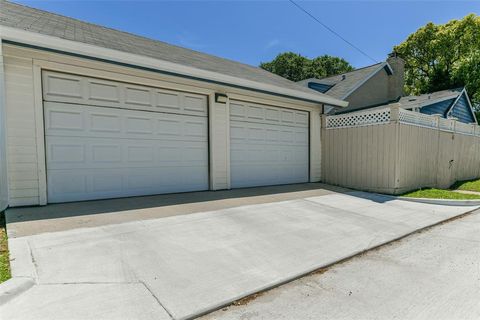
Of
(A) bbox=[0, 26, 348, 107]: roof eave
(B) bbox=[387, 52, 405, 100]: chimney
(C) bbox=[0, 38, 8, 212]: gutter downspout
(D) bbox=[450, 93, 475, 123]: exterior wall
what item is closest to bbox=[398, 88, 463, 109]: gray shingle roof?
(B) bbox=[387, 52, 405, 100]: chimney

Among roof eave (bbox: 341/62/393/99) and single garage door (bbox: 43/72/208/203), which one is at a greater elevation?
roof eave (bbox: 341/62/393/99)

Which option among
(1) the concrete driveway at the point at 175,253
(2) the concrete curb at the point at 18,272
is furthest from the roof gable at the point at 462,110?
(2) the concrete curb at the point at 18,272

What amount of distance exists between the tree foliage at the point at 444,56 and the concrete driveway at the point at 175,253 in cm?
2106

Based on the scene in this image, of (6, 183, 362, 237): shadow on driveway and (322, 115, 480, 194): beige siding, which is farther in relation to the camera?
(322, 115, 480, 194): beige siding

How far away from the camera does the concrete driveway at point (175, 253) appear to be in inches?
85.0

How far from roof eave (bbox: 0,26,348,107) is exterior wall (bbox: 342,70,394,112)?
605cm

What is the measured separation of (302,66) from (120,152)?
3081 cm

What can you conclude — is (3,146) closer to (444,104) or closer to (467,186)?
(467,186)

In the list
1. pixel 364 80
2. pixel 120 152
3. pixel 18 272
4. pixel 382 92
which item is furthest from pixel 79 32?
pixel 382 92

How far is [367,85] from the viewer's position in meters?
13.3

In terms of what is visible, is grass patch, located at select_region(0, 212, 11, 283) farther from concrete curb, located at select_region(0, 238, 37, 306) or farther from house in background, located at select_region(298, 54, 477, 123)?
house in background, located at select_region(298, 54, 477, 123)

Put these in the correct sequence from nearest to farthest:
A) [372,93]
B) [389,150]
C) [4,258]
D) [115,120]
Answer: [4,258] < [115,120] < [389,150] < [372,93]

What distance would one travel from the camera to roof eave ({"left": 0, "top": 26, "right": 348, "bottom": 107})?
169 inches

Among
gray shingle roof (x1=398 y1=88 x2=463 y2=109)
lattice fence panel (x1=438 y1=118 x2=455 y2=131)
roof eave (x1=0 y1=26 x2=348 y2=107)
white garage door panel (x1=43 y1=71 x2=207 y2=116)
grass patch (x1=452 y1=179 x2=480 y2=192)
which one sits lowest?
grass patch (x1=452 y1=179 x2=480 y2=192)
